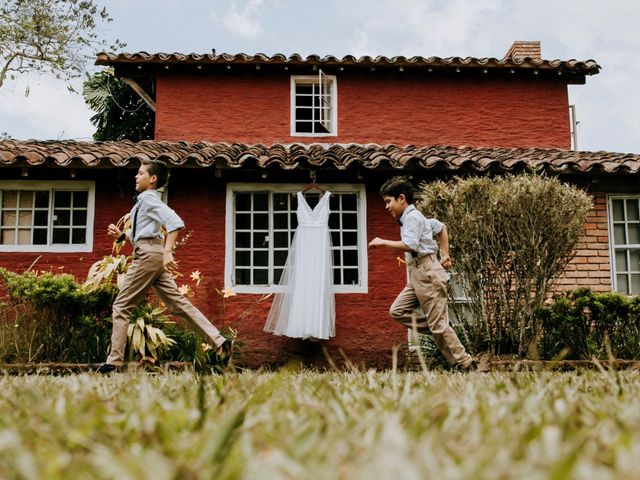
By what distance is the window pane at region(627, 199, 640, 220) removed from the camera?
10672 millimetres

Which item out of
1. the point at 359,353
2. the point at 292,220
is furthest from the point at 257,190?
the point at 359,353

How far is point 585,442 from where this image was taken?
1.00 meters

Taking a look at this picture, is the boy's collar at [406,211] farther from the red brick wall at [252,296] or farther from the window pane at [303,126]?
the window pane at [303,126]

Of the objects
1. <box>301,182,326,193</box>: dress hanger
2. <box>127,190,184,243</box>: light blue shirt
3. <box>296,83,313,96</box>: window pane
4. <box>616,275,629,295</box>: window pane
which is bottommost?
<box>616,275,629,295</box>: window pane

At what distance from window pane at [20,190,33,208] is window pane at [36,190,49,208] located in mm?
104

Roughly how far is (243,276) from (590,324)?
5.13 metres

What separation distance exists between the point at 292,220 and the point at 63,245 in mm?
3613

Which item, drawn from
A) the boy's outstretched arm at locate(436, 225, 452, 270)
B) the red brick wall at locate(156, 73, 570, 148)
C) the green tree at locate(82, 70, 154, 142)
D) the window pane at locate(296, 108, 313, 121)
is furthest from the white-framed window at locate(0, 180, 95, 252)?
the green tree at locate(82, 70, 154, 142)

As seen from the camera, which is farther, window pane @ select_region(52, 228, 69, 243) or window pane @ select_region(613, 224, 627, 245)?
window pane @ select_region(613, 224, 627, 245)

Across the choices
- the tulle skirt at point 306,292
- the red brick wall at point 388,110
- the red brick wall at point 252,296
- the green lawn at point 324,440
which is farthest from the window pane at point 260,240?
the green lawn at point 324,440

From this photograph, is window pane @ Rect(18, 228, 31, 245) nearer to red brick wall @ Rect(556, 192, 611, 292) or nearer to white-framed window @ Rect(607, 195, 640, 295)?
red brick wall @ Rect(556, 192, 611, 292)

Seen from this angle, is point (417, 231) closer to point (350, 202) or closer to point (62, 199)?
point (350, 202)

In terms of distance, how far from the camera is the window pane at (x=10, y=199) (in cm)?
1002

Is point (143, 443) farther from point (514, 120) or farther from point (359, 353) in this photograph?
point (514, 120)
